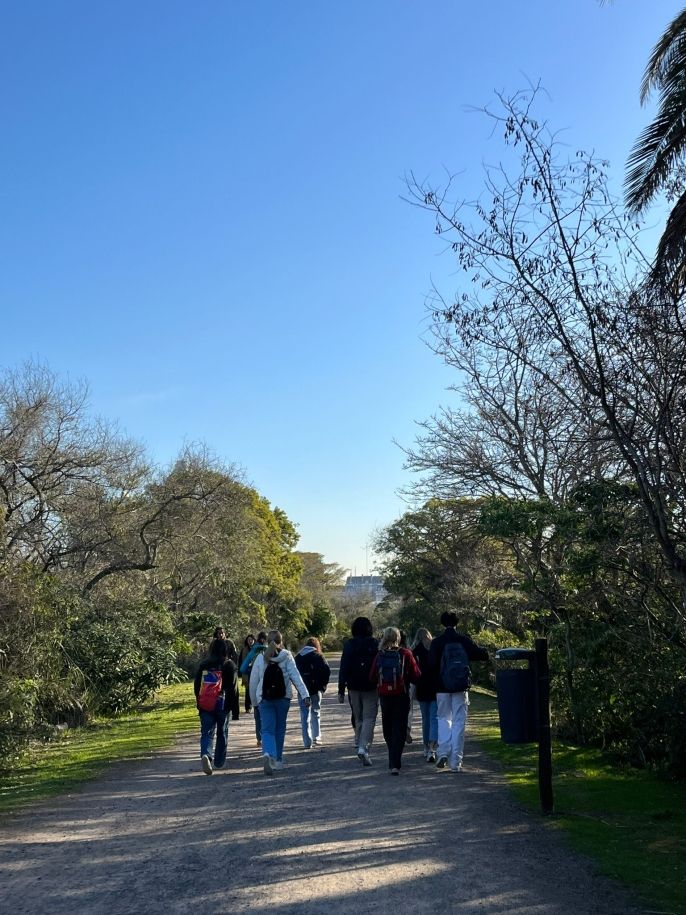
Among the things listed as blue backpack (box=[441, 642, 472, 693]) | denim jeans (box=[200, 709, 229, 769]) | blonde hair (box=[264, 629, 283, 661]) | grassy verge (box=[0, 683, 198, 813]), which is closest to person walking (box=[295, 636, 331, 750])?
denim jeans (box=[200, 709, 229, 769])

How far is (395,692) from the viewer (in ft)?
34.7

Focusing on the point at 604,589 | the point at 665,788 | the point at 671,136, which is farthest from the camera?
the point at 604,589

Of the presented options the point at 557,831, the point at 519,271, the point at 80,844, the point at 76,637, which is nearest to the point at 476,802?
the point at 557,831

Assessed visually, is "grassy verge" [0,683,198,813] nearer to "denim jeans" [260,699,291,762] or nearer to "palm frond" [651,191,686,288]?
"denim jeans" [260,699,291,762]

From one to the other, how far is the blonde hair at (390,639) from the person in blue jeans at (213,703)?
2.07m

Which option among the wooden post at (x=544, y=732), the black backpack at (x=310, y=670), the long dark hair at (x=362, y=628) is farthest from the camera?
the black backpack at (x=310, y=670)

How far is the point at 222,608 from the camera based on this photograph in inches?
1526

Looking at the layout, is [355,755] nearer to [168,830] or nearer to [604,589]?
[604,589]

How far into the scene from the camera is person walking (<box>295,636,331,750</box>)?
13.1 meters

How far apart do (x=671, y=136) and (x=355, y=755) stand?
359 inches

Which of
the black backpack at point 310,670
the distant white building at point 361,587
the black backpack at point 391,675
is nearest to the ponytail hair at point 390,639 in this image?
the black backpack at point 391,675

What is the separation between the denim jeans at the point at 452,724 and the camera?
10.5 metres

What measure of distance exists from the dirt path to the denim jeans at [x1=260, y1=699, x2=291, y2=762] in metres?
0.38

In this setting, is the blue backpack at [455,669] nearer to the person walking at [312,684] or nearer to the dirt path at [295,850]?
the dirt path at [295,850]
